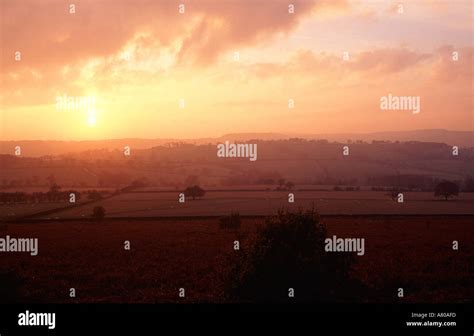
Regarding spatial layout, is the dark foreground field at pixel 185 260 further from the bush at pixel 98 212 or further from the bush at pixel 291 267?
the bush at pixel 98 212

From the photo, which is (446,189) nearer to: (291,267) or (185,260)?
(291,267)

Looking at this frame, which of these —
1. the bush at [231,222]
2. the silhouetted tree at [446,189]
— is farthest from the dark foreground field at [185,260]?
the silhouetted tree at [446,189]

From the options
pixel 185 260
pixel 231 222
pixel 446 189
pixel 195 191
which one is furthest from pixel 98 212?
pixel 446 189

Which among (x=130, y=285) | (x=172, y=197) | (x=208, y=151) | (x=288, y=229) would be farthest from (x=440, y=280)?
(x=172, y=197)

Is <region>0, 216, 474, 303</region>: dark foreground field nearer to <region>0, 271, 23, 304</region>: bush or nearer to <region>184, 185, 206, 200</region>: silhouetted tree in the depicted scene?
<region>0, 271, 23, 304</region>: bush

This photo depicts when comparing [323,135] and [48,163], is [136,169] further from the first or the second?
[323,135]
